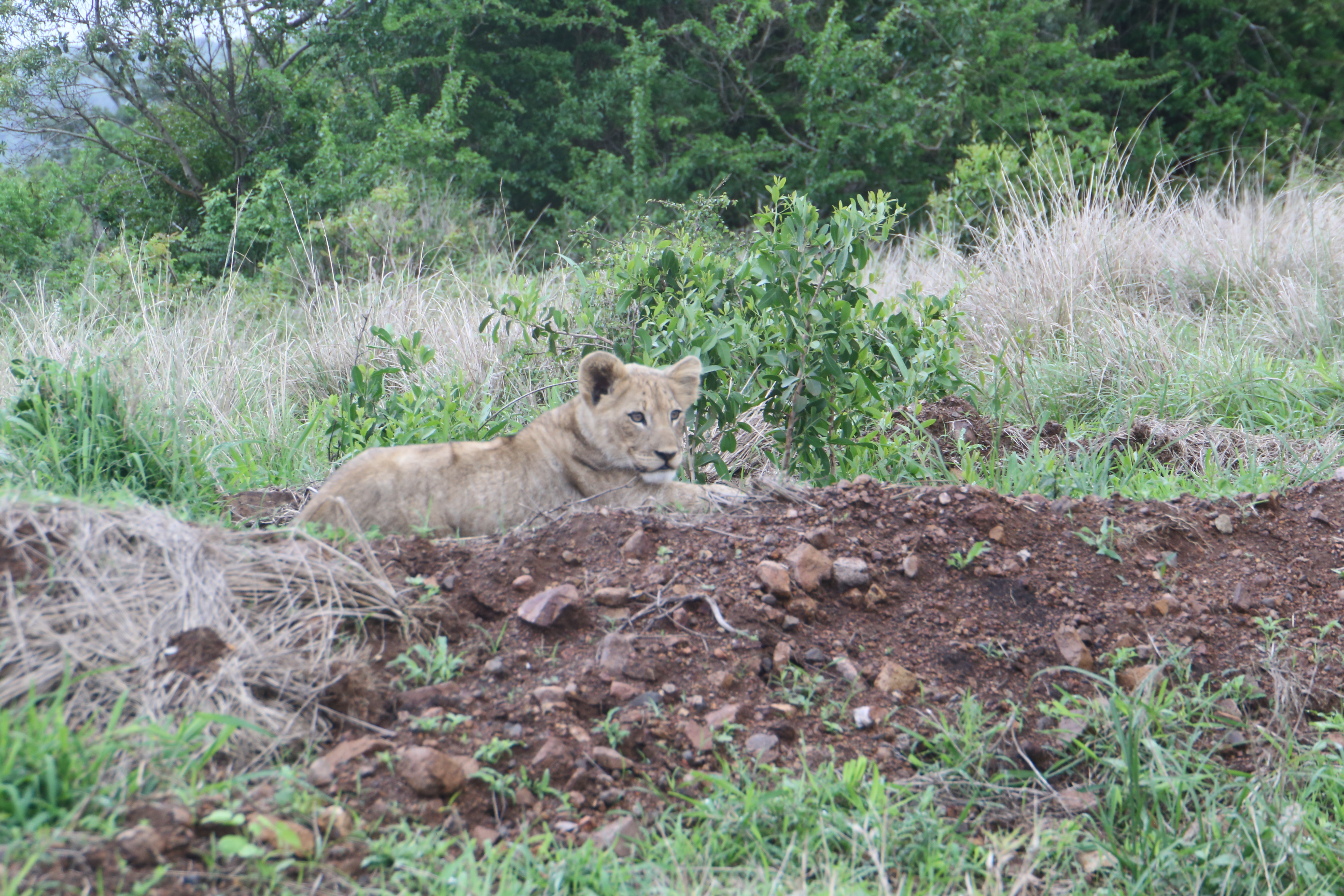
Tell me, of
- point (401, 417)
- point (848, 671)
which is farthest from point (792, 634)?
point (401, 417)

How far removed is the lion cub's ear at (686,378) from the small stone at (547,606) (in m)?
1.69

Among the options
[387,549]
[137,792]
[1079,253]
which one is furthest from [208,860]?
[1079,253]

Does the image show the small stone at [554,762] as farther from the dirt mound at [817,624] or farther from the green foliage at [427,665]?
the green foliage at [427,665]

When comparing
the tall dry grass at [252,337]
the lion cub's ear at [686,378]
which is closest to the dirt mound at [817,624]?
the lion cub's ear at [686,378]

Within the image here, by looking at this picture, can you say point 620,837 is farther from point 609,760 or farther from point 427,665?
point 427,665

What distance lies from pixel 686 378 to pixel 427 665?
2174 mm

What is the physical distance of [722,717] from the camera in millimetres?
2816

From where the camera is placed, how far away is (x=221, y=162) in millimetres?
16891

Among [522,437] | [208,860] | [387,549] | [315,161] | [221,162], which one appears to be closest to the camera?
[208,860]

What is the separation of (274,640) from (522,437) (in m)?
1.99

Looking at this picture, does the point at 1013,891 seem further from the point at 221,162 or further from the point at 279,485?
the point at 221,162

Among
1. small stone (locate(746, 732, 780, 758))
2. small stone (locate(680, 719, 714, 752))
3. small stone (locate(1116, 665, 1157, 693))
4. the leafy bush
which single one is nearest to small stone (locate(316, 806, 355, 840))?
small stone (locate(680, 719, 714, 752))

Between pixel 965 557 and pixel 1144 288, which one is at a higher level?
pixel 965 557

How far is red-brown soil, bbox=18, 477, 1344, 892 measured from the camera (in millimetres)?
2609
